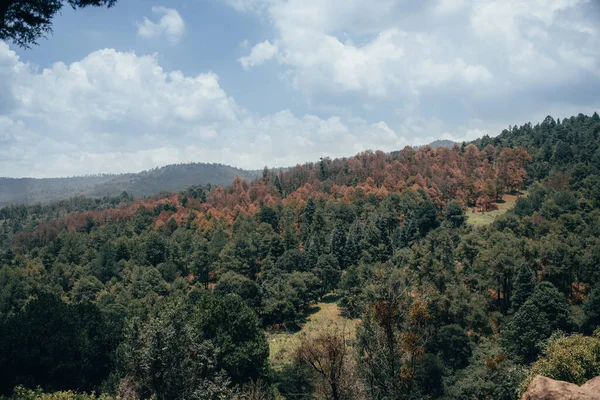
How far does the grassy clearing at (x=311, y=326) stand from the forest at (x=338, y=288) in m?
0.70

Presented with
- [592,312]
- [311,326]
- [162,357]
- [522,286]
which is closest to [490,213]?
[522,286]

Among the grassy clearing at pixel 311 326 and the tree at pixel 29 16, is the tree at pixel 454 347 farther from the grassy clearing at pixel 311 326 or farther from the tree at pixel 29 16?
the tree at pixel 29 16

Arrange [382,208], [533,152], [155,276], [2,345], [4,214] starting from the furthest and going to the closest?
[4,214] → [533,152] → [382,208] → [155,276] → [2,345]

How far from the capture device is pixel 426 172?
95.4m

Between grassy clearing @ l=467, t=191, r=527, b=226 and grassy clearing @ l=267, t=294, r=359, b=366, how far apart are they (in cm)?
3135

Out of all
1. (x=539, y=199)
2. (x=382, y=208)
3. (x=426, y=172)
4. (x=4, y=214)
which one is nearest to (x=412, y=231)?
(x=382, y=208)

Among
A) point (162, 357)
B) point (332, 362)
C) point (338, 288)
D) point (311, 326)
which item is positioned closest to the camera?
point (332, 362)

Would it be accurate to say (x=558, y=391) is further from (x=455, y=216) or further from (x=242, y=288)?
(x=455, y=216)

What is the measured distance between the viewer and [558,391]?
8539 mm

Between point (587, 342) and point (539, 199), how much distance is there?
49.6 metres

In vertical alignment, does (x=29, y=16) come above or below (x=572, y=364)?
above

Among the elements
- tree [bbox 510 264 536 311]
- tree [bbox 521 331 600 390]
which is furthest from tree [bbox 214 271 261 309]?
tree [bbox 521 331 600 390]

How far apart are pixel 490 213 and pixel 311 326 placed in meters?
48.6

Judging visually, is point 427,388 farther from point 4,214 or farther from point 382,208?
point 4,214
